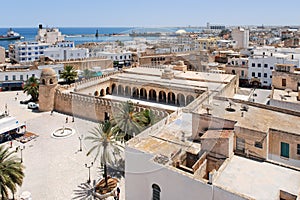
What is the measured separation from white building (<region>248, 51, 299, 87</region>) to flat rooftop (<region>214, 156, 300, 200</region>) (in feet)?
72.4

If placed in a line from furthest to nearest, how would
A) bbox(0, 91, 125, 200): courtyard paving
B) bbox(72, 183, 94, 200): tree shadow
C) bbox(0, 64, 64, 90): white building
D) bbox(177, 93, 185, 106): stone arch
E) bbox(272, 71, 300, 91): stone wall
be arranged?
1. bbox(0, 64, 64, 90): white building
2. bbox(177, 93, 185, 106): stone arch
3. bbox(272, 71, 300, 91): stone wall
4. bbox(0, 91, 125, 200): courtyard paving
5. bbox(72, 183, 94, 200): tree shadow

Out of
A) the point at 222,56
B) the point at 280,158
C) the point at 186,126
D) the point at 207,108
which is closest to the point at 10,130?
the point at 186,126

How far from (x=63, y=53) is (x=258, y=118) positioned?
3725cm

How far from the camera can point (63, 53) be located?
137 feet

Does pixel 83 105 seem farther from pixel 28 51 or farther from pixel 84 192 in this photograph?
pixel 28 51

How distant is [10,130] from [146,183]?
1140cm

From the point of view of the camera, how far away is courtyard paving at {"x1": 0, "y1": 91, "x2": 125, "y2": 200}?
1111 centimetres

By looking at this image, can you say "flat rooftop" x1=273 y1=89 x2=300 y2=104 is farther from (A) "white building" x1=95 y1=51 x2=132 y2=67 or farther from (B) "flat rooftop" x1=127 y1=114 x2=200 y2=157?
(A) "white building" x1=95 y1=51 x2=132 y2=67

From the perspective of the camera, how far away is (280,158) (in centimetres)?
862

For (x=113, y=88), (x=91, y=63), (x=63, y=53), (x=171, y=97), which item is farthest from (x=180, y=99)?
(x=63, y=53)

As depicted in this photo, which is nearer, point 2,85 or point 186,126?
point 186,126

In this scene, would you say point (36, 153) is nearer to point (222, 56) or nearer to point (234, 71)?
point (234, 71)

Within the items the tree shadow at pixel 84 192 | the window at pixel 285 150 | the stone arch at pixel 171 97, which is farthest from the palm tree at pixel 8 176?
the stone arch at pixel 171 97

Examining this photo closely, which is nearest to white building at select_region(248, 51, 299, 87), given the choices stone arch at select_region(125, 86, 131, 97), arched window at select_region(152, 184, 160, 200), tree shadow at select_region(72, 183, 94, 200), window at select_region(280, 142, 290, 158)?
stone arch at select_region(125, 86, 131, 97)
